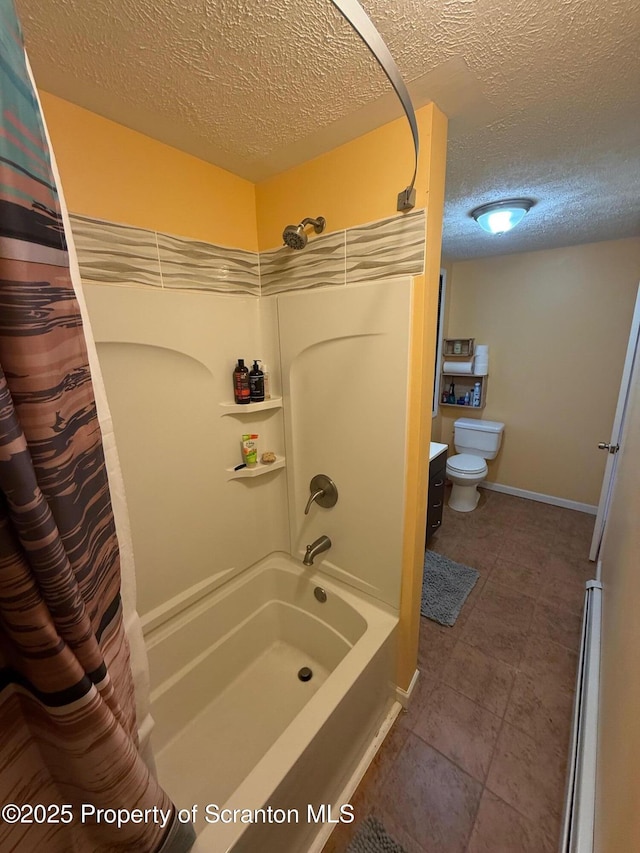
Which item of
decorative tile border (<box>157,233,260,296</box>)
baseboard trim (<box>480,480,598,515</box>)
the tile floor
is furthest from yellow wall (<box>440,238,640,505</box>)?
decorative tile border (<box>157,233,260,296</box>)

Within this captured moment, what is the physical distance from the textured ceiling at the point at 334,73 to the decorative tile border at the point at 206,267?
1.06 feet

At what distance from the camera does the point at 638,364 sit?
1799mm

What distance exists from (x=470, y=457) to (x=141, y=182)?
305cm

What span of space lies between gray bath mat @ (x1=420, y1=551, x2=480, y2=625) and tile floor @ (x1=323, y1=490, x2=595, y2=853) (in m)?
0.05

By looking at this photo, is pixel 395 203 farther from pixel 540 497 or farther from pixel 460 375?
pixel 540 497

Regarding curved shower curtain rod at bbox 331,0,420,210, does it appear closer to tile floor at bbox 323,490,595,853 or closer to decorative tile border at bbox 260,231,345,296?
decorative tile border at bbox 260,231,345,296

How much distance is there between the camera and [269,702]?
143 centimetres

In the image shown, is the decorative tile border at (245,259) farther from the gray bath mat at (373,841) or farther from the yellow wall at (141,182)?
the gray bath mat at (373,841)

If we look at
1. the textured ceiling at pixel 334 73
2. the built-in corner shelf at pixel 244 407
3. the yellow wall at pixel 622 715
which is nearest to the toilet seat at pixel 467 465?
the yellow wall at pixel 622 715

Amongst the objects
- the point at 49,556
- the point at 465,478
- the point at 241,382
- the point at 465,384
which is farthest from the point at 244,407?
the point at 465,384

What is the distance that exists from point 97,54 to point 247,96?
14.8 inches

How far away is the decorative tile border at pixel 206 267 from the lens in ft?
4.00

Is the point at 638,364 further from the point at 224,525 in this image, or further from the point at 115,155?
the point at 115,155

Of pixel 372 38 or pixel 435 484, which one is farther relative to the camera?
pixel 435 484
